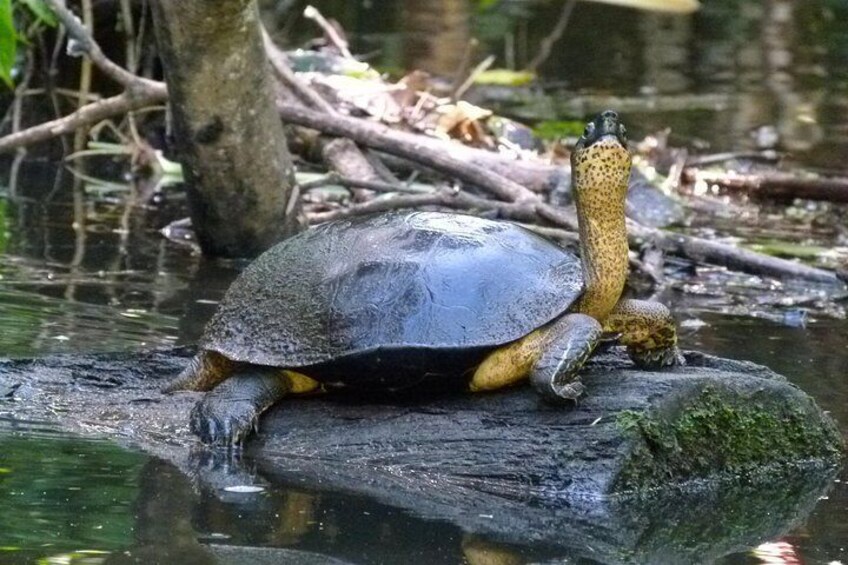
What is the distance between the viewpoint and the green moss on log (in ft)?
14.3

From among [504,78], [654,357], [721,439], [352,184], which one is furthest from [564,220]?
[504,78]

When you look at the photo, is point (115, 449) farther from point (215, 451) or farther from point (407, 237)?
point (407, 237)

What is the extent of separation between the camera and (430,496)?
167 inches

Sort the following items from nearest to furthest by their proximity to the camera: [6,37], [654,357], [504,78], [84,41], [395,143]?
[654,357]
[6,37]
[84,41]
[395,143]
[504,78]

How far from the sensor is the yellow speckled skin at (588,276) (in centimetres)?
431

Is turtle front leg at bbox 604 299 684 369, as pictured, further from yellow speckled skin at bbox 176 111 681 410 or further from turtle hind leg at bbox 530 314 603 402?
turtle hind leg at bbox 530 314 603 402

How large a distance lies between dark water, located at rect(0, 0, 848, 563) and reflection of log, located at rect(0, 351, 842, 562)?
0.06m

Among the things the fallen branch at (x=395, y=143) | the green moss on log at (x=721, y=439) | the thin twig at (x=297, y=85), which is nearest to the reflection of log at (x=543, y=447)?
the green moss on log at (x=721, y=439)

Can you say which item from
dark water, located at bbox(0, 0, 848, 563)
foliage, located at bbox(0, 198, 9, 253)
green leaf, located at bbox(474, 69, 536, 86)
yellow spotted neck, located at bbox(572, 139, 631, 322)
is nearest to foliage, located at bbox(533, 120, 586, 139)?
dark water, located at bbox(0, 0, 848, 563)

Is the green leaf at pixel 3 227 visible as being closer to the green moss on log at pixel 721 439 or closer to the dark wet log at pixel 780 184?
the green moss on log at pixel 721 439

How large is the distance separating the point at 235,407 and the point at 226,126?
2939mm

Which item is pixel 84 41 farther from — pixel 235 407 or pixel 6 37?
pixel 235 407

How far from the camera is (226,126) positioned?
23.7ft

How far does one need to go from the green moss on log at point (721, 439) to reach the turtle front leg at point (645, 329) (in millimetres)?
280
